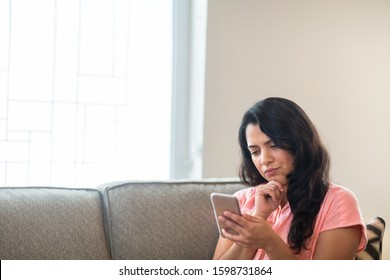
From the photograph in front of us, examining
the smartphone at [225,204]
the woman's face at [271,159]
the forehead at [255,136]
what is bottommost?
the smartphone at [225,204]

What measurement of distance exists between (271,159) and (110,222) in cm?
56

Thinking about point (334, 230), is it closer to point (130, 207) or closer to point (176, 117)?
point (130, 207)

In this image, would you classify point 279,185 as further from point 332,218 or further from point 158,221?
point 158,221

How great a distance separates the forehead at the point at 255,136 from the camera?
1760 mm

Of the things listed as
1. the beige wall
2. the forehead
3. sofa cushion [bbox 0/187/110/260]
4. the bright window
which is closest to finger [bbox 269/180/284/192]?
the forehead

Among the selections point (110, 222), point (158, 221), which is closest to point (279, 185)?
point (158, 221)

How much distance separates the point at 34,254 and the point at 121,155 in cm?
107

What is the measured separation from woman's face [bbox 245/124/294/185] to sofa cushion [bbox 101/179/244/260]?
13.0 inches

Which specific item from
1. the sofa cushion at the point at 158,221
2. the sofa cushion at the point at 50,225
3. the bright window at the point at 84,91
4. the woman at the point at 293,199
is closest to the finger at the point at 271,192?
the woman at the point at 293,199

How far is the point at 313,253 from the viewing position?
65.1 inches

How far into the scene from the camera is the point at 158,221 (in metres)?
1.95

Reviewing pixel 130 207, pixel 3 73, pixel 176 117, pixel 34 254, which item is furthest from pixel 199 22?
pixel 34 254

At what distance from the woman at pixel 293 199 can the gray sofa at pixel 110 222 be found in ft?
0.58

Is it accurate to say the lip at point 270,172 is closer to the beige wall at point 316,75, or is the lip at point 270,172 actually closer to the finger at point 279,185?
the finger at point 279,185
